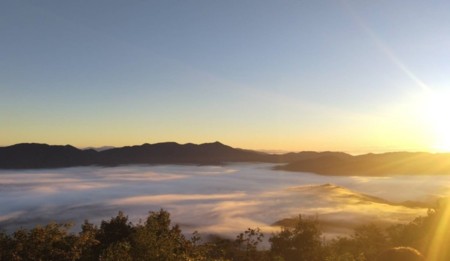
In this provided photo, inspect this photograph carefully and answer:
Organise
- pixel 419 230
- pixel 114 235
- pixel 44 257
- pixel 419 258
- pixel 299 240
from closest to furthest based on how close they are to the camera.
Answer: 1. pixel 44 257
2. pixel 419 258
3. pixel 114 235
4. pixel 419 230
5. pixel 299 240

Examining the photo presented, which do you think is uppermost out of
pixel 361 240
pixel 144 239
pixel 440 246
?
pixel 144 239

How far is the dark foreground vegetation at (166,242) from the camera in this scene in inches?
1820

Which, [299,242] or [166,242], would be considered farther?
[299,242]

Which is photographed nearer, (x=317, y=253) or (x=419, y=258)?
(x=419, y=258)

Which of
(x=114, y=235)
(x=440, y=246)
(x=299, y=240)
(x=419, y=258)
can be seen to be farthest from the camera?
(x=299, y=240)

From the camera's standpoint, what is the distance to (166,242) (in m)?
46.9

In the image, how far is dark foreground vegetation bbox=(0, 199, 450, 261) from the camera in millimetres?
46219

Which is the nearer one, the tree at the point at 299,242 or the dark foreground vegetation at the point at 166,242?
the dark foreground vegetation at the point at 166,242

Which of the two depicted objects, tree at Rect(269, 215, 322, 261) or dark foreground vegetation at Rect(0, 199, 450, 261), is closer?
dark foreground vegetation at Rect(0, 199, 450, 261)

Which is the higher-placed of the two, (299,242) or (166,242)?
(166,242)

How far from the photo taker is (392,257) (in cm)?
5006

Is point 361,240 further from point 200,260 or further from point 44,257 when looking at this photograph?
point 44,257

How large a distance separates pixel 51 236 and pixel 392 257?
40.4 m

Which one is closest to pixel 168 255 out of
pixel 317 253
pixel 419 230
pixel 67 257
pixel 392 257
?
pixel 67 257
